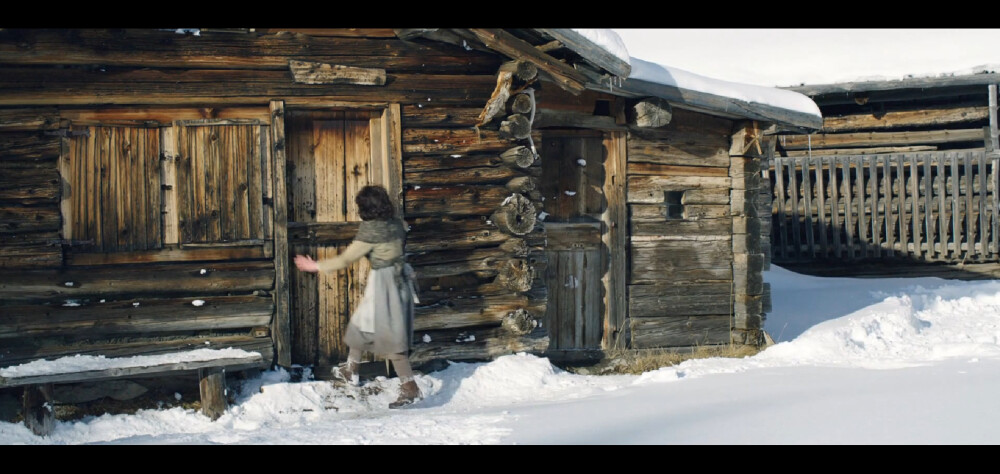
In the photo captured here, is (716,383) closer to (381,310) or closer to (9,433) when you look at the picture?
(381,310)

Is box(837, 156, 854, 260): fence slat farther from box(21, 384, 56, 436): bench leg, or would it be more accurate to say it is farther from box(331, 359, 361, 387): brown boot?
box(21, 384, 56, 436): bench leg

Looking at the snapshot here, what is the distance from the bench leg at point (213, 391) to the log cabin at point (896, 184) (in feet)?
37.4

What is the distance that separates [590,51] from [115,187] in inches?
157

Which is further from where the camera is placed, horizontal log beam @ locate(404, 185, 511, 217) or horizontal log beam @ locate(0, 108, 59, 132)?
horizontal log beam @ locate(404, 185, 511, 217)

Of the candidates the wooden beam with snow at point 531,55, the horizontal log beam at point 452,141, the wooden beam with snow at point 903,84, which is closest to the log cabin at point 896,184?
the wooden beam with snow at point 903,84

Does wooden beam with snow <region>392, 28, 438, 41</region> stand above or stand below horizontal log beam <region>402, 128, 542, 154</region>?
above

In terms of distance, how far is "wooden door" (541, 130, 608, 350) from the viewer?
9375 mm

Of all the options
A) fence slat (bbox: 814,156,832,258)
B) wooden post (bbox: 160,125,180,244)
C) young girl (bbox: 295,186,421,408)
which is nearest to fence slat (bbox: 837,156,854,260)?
fence slat (bbox: 814,156,832,258)

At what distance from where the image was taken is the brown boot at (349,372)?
282 inches

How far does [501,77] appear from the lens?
780 centimetres

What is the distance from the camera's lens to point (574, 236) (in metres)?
9.44

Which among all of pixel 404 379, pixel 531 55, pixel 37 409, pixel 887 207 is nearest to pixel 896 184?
pixel 887 207

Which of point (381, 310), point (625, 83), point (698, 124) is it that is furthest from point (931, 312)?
point (381, 310)

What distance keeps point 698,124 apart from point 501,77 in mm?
3130
